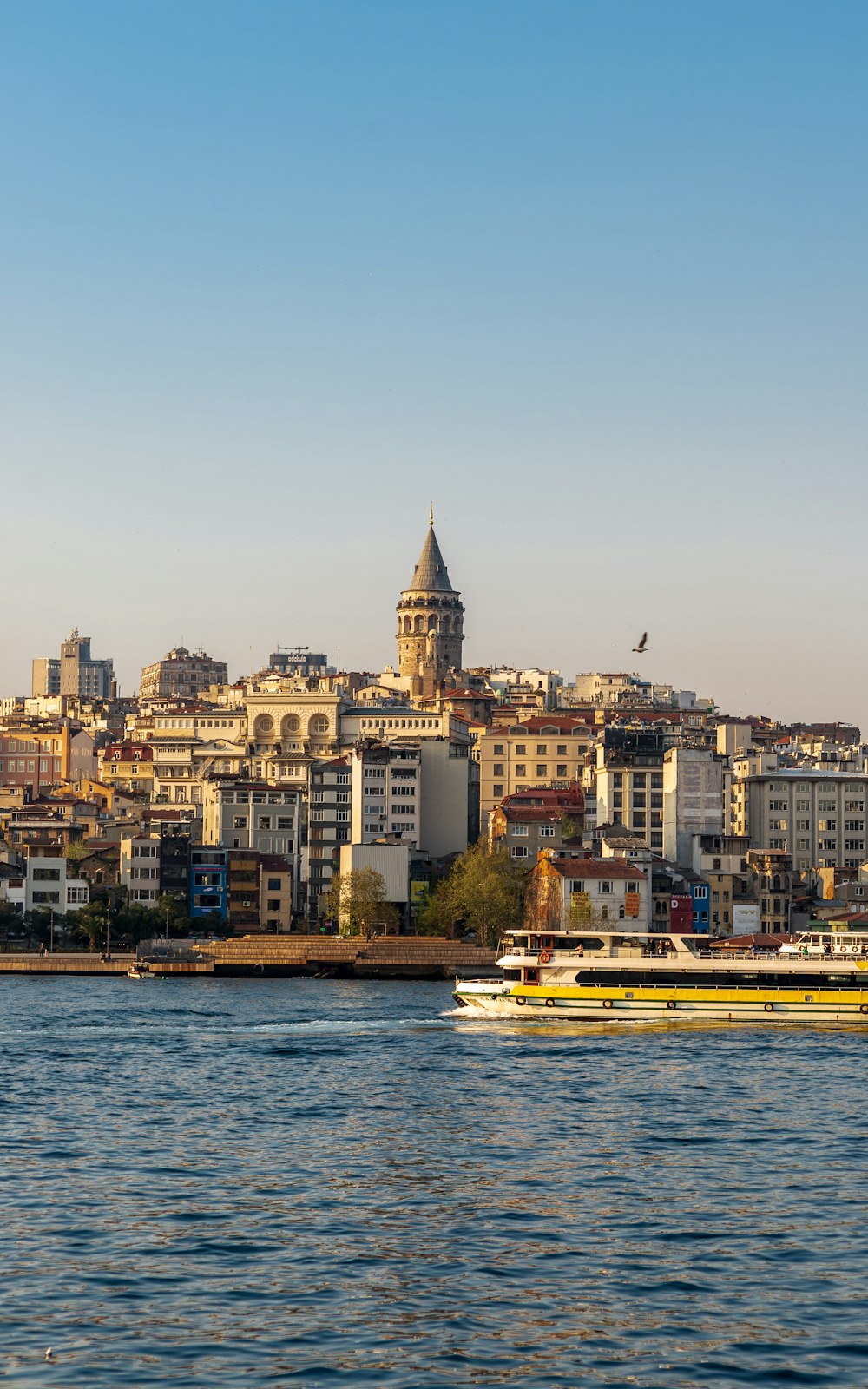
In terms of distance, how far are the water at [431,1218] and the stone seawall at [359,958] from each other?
47268 mm

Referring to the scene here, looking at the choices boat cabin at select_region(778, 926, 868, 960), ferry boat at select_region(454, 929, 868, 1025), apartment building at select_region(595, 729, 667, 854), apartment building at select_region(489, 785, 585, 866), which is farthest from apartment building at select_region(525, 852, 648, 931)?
ferry boat at select_region(454, 929, 868, 1025)

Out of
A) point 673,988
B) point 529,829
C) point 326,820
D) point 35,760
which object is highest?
point 35,760

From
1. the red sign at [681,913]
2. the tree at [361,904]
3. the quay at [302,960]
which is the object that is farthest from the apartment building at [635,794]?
the quay at [302,960]

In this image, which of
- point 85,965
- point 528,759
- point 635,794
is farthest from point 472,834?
point 85,965

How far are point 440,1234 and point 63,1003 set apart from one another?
51658 millimetres

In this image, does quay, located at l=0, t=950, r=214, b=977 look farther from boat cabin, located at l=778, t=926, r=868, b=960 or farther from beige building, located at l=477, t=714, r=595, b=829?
boat cabin, located at l=778, t=926, r=868, b=960

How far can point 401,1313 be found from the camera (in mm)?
22047

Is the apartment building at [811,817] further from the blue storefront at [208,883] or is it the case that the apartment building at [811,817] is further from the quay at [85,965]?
the quay at [85,965]

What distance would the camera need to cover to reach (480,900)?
106938 mm

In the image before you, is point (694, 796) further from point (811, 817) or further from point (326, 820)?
point (326, 820)

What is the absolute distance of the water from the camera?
67.4ft

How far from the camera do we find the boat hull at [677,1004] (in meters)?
63.2

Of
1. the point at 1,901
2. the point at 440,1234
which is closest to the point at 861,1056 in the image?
the point at 440,1234

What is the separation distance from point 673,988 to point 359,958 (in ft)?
132
